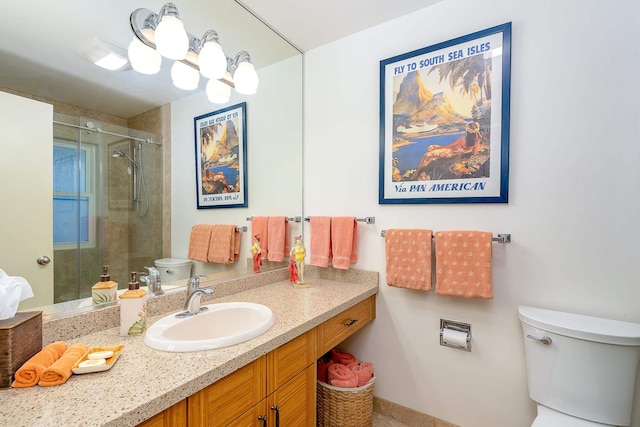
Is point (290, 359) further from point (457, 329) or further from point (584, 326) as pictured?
point (584, 326)

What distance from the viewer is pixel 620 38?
48.1 inches

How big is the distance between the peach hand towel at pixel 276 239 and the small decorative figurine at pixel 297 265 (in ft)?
0.45

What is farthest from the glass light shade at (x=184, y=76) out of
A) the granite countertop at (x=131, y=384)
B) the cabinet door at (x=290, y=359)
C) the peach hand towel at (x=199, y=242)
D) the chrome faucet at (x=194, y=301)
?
the cabinet door at (x=290, y=359)

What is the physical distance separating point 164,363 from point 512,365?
154 centimetres

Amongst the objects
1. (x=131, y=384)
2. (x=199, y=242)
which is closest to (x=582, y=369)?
(x=131, y=384)

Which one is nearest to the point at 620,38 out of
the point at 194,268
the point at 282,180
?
the point at 282,180

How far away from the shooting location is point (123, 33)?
1266 mm

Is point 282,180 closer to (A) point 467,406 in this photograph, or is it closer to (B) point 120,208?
(B) point 120,208

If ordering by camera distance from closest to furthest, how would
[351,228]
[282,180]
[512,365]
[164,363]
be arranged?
[164,363] < [512,365] < [351,228] < [282,180]

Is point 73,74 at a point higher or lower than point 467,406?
higher

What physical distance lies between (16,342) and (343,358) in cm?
154

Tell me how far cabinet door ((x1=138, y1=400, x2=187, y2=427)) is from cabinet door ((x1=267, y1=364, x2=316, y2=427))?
349 mm

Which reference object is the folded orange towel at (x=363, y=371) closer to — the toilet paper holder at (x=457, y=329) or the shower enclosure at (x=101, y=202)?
the toilet paper holder at (x=457, y=329)

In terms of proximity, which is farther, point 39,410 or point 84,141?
point 84,141
